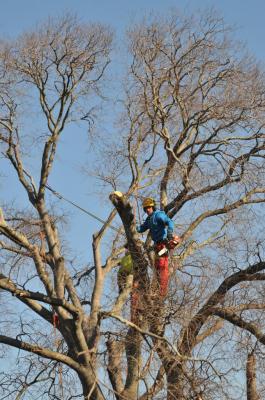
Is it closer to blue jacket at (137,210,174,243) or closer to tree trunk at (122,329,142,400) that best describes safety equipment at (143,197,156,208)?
blue jacket at (137,210,174,243)

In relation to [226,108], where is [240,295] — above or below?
below

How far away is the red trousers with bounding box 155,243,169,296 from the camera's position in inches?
405

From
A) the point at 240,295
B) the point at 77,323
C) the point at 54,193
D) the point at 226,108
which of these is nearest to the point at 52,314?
the point at 77,323

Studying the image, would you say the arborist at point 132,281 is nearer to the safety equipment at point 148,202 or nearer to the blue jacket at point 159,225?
the blue jacket at point 159,225

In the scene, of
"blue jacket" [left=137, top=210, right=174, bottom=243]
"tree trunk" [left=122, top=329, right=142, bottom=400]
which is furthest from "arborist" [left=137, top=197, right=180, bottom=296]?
"tree trunk" [left=122, top=329, right=142, bottom=400]

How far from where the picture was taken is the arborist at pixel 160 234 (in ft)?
35.5

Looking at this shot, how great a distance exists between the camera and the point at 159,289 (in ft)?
33.8

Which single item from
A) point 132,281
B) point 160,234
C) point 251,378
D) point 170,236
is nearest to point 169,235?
point 170,236

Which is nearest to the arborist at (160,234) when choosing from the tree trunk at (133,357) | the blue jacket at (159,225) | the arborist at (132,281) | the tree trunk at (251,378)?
the blue jacket at (159,225)

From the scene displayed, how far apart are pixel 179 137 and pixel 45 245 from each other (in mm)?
2891

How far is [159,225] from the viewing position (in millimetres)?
11891

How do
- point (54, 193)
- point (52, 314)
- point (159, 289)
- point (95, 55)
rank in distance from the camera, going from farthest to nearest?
point (95, 55)
point (54, 193)
point (52, 314)
point (159, 289)

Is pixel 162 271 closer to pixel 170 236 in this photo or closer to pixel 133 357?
pixel 170 236

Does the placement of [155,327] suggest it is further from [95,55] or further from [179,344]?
Result: [95,55]
